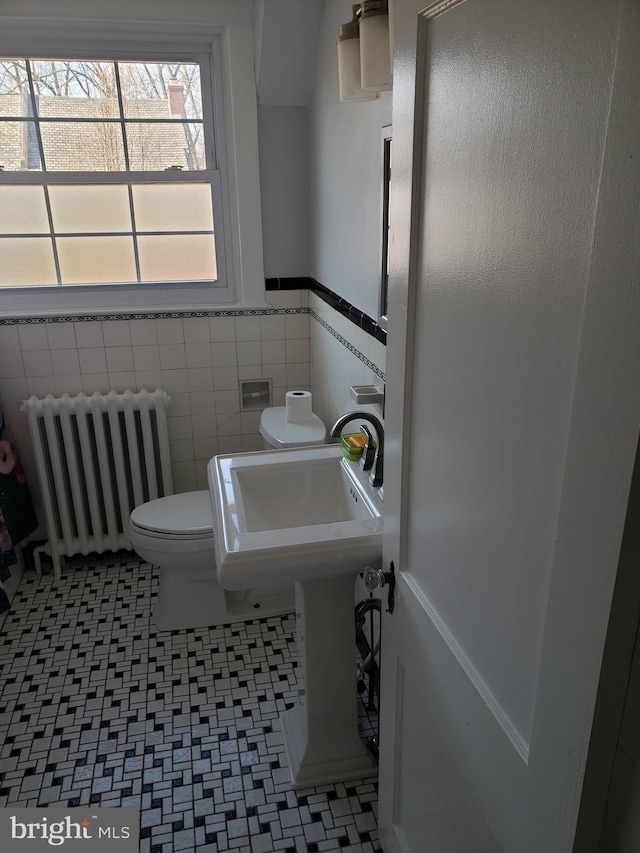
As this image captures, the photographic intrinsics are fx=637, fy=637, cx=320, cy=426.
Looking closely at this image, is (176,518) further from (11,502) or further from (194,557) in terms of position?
(11,502)

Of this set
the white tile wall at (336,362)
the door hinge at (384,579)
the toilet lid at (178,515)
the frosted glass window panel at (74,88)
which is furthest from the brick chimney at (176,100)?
the door hinge at (384,579)

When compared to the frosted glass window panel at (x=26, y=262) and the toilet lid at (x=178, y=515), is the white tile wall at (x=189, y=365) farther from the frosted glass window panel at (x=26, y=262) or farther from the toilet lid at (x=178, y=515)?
the toilet lid at (x=178, y=515)

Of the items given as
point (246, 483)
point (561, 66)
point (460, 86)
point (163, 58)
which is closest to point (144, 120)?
point (163, 58)

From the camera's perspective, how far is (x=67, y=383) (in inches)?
111

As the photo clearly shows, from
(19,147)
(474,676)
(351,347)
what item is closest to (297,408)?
(351,347)

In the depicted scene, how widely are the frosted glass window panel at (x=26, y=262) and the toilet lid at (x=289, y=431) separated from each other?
3.84 ft

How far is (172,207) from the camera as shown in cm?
282

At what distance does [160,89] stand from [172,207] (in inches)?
18.4

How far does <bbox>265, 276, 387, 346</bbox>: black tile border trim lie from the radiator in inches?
29.1

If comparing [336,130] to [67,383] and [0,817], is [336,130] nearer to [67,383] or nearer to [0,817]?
[67,383]

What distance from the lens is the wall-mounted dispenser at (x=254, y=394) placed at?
3010mm

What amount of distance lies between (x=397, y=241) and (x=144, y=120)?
207 cm

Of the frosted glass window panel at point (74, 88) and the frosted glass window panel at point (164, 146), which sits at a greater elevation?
the frosted glass window panel at point (74, 88)

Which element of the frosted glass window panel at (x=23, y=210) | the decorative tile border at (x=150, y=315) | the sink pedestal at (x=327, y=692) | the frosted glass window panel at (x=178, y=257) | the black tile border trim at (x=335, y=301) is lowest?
the sink pedestal at (x=327, y=692)
